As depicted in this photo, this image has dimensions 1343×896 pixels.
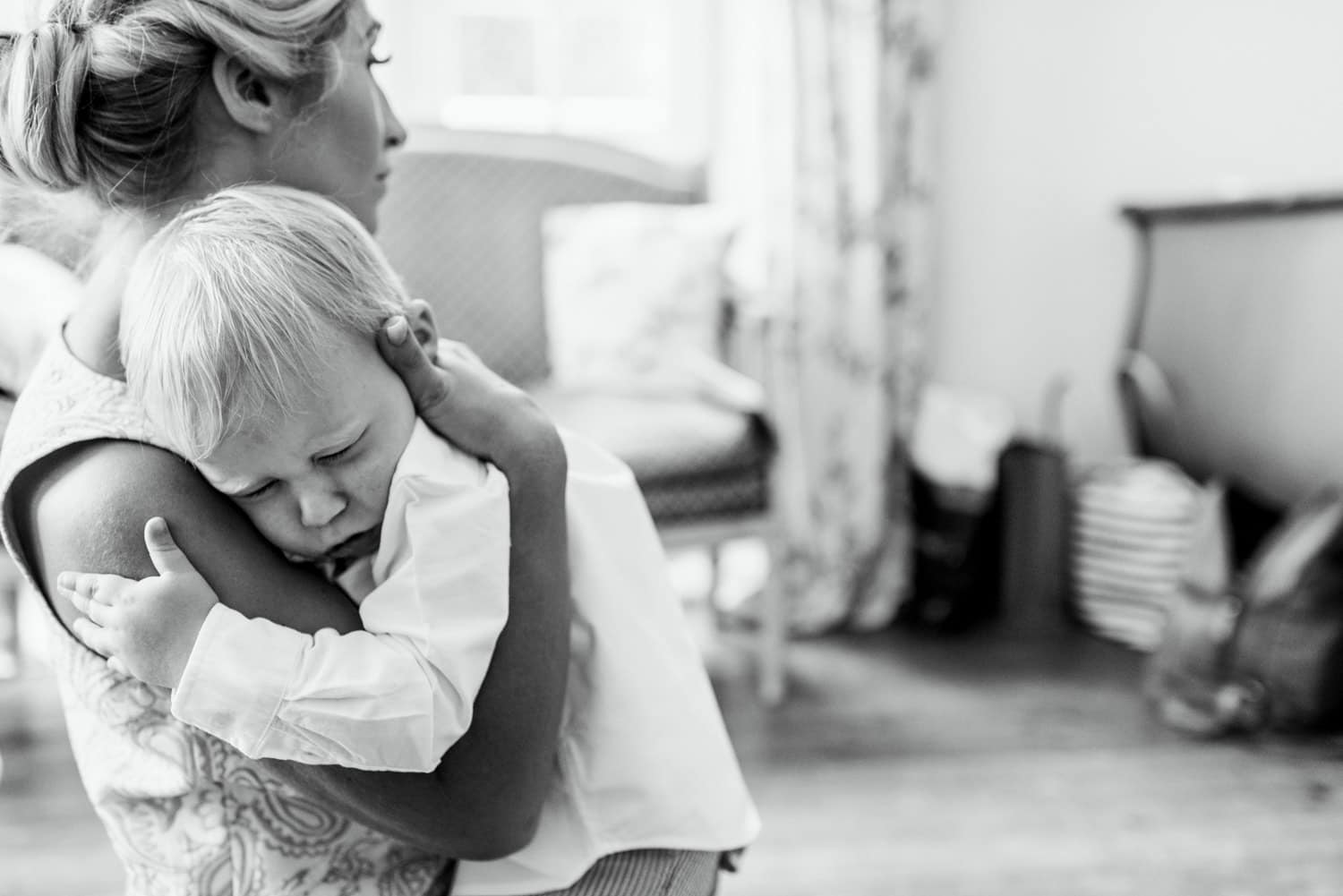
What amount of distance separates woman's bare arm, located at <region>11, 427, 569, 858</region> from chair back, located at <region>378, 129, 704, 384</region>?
6.48 ft

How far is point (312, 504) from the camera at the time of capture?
72cm

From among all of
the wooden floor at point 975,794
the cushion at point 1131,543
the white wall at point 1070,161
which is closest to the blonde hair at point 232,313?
the wooden floor at point 975,794

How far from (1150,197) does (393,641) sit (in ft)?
9.14

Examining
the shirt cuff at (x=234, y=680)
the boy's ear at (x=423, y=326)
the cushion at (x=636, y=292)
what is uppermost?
the boy's ear at (x=423, y=326)

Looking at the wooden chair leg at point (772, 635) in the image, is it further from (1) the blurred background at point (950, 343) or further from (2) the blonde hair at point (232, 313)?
(2) the blonde hair at point (232, 313)

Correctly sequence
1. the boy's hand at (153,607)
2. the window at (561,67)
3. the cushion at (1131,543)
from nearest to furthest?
1. the boy's hand at (153,607)
2. the cushion at (1131,543)
3. the window at (561,67)

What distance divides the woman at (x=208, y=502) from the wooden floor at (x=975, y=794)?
107 cm

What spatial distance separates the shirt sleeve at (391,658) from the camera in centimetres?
65

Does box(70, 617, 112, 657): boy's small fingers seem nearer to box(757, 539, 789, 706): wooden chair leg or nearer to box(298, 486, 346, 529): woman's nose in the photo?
box(298, 486, 346, 529): woman's nose

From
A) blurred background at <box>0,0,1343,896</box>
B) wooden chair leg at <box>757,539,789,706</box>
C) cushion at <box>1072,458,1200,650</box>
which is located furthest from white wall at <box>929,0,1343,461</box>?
wooden chair leg at <box>757,539,789,706</box>

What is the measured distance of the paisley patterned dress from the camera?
745 mm

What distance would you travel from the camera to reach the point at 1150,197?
2.99 m

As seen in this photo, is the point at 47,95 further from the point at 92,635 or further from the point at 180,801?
the point at 180,801

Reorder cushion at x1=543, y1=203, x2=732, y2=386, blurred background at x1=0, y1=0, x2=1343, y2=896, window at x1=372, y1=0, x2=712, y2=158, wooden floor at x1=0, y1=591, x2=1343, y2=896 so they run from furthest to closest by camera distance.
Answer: window at x1=372, y1=0, x2=712, y2=158 < cushion at x1=543, y1=203, x2=732, y2=386 < blurred background at x1=0, y1=0, x2=1343, y2=896 < wooden floor at x1=0, y1=591, x2=1343, y2=896
